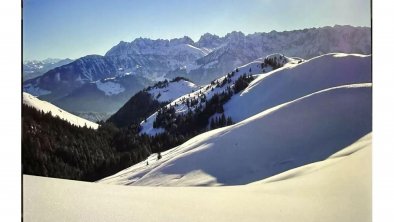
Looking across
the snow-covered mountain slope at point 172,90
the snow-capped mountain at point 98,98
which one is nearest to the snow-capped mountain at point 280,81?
the snow-covered mountain slope at point 172,90

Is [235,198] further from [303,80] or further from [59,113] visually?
[59,113]

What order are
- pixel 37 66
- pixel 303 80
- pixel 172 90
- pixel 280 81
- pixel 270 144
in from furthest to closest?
pixel 172 90 < pixel 280 81 < pixel 303 80 < pixel 270 144 < pixel 37 66

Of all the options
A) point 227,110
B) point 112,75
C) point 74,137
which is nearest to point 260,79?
point 227,110

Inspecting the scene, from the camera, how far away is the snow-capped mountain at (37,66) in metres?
3.69

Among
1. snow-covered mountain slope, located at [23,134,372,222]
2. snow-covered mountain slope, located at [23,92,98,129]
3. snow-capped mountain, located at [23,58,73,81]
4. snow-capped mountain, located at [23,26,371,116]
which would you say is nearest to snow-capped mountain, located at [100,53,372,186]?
snow-covered mountain slope, located at [23,134,372,222]

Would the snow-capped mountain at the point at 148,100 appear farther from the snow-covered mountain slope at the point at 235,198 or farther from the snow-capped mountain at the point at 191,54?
the snow-covered mountain slope at the point at 235,198

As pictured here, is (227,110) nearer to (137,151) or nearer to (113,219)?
(137,151)

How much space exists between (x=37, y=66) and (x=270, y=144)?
2400 mm

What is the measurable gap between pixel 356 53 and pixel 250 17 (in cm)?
114

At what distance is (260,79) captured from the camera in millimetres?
5152

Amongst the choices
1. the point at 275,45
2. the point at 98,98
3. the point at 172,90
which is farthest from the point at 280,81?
the point at 98,98

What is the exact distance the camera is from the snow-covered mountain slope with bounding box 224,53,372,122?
4.04 meters

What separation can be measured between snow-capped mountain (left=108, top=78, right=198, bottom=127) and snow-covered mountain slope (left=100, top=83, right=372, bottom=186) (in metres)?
0.53

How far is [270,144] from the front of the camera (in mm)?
3996
